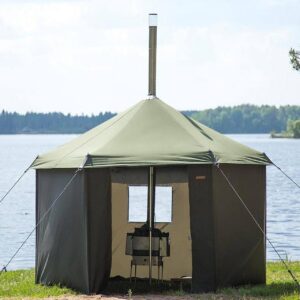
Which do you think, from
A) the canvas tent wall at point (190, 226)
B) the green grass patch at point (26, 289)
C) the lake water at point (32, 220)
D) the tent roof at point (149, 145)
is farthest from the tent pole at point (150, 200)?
the lake water at point (32, 220)

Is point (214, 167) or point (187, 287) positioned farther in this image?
point (187, 287)

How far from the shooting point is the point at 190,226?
46.9ft

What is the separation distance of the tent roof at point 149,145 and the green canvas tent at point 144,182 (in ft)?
0.04

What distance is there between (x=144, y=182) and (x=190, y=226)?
1763 millimetres

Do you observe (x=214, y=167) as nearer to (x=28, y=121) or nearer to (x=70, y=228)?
(x=70, y=228)

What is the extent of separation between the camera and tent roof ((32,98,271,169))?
46.3ft

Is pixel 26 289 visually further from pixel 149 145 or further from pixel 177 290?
pixel 149 145

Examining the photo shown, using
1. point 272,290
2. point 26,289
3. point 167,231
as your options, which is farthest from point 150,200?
point 272,290

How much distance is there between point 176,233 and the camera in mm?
16578

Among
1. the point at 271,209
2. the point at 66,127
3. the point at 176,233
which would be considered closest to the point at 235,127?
the point at 66,127

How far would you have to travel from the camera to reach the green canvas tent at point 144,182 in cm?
1423

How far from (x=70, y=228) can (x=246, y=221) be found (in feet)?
7.93

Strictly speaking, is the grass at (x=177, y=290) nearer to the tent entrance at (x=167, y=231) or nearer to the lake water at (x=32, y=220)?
the tent entrance at (x=167, y=231)

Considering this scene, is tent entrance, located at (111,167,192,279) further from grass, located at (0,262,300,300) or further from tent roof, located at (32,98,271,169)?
tent roof, located at (32,98,271,169)
